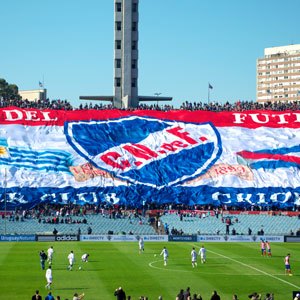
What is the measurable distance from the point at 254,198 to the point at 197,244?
24.2 m

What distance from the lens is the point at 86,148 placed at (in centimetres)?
10650

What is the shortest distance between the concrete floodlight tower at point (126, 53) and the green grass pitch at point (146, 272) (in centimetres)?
5085

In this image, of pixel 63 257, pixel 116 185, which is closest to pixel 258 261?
pixel 63 257

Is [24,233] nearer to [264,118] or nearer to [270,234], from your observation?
[270,234]

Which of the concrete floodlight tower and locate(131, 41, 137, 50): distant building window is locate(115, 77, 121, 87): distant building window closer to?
the concrete floodlight tower

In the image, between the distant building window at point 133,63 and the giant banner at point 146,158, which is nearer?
the giant banner at point 146,158

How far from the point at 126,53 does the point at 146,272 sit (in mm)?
73040

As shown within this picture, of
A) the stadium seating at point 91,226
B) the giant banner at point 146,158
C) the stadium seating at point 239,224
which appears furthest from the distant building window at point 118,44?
the stadium seating at point 91,226

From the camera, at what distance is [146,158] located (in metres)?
107

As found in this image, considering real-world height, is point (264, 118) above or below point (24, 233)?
above

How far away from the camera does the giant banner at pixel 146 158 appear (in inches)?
4035

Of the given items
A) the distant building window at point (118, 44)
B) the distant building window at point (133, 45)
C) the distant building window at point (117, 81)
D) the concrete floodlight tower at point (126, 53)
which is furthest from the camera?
the distant building window at point (118, 44)

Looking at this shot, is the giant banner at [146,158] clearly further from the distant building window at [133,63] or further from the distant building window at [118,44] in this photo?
the distant building window at [118,44]

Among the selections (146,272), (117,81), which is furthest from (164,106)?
(146,272)
